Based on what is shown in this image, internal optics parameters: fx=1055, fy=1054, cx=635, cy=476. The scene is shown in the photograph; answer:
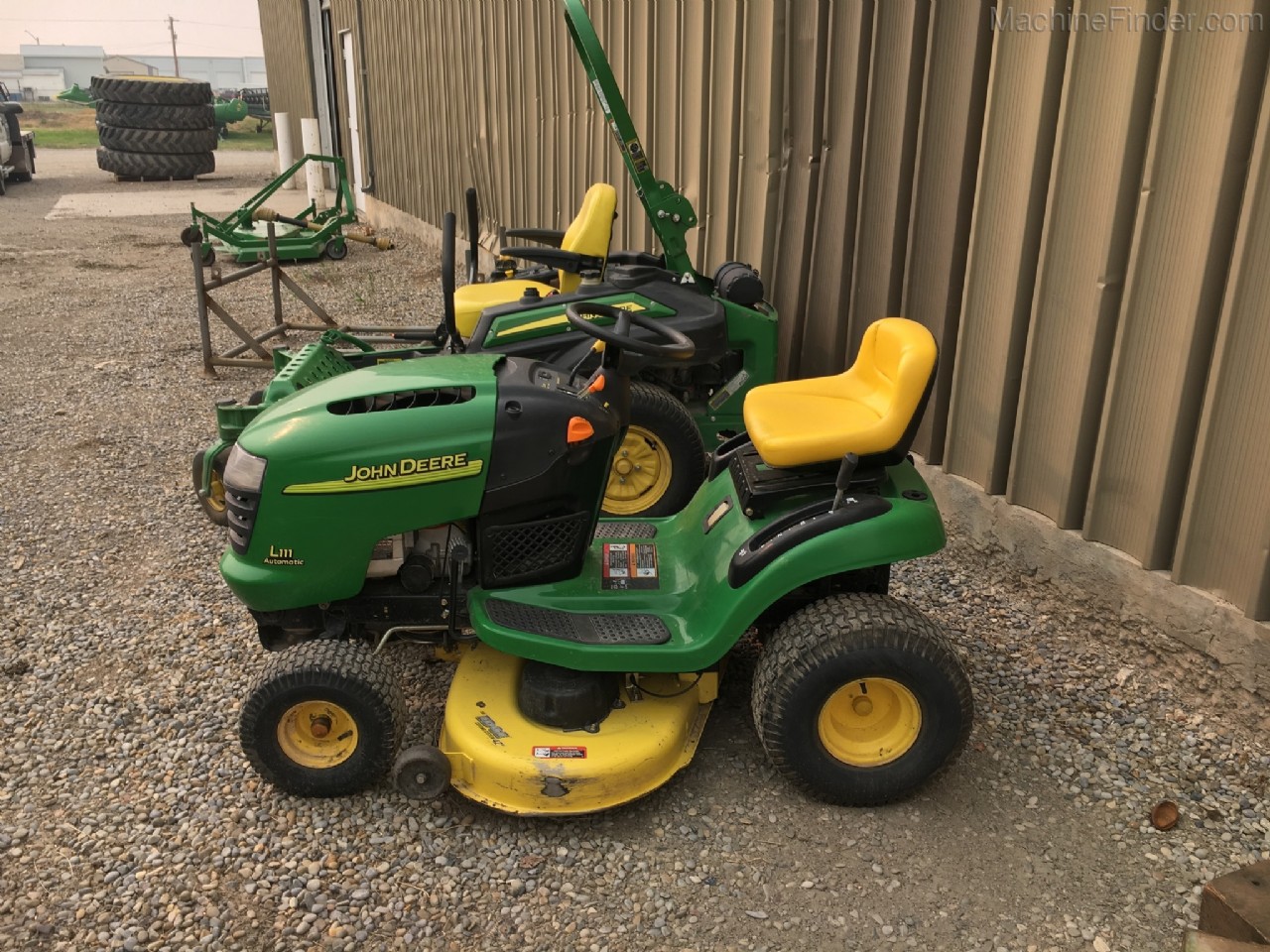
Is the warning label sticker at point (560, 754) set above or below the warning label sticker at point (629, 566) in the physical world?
below

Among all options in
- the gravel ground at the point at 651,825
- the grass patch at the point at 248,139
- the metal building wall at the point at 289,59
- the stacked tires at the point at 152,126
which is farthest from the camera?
the grass patch at the point at 248,139

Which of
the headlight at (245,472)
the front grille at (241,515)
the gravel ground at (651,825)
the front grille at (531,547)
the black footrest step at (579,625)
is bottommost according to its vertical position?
the gravel ground at (651,825)

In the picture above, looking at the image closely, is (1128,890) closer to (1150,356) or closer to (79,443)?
(1150,356)

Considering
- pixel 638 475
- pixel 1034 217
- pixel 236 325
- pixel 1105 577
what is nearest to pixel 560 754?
pixel 638 475

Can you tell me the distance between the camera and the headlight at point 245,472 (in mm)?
2547

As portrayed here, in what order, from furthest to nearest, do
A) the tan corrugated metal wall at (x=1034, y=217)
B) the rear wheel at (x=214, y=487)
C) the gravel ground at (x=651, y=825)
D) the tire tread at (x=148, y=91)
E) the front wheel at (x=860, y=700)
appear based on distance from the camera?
the tire tread at (x=148, y=91) < the rear wheel at (x=214, y=487) < the tan corrugated metal wall at (x=1034, y=217) < the front wheel at (x=860, y=700) < the gravel ground at (x=651, y=825)

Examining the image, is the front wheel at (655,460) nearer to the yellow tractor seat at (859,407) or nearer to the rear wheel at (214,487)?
the yellow tractor seat at (859,407)

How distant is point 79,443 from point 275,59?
16.7 m

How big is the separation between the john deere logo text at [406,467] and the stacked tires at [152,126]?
67.3ft

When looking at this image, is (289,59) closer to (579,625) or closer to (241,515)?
(241,515)

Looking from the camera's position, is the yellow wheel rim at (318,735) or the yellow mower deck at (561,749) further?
the yellow wheel rim at (318,735)

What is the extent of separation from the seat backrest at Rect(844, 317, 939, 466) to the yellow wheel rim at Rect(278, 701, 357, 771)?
1.52 metres

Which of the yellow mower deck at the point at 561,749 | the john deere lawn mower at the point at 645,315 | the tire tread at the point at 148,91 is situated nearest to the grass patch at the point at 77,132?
the tire tread at the point at 148,91

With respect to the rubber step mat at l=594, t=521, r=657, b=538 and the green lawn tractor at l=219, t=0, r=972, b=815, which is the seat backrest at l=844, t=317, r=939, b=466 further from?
the rubber step mat at l=594, t=521, r=657, b=538
